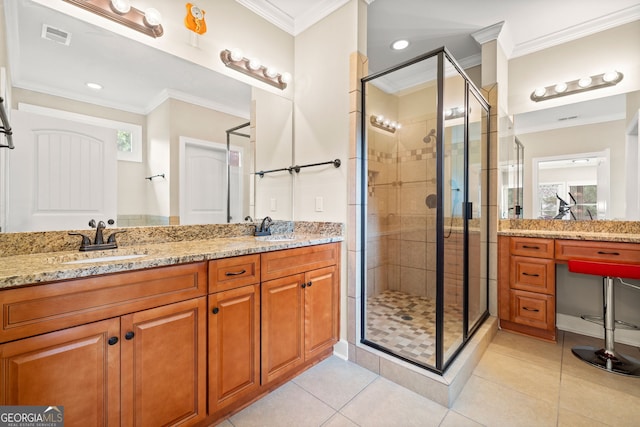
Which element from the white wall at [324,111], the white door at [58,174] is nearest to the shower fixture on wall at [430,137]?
the white wall at [324,111]

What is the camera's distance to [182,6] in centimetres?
174

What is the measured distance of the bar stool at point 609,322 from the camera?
1.79 m

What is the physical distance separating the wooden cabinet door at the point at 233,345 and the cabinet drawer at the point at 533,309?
2.29 metres

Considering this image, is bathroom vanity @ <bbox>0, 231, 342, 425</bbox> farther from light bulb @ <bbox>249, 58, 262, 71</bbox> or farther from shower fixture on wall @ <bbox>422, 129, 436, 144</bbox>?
light bulb @ <bbox>249, 58, 262, 71</bbox>

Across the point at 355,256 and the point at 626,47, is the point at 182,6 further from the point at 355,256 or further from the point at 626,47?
the point at 626,47

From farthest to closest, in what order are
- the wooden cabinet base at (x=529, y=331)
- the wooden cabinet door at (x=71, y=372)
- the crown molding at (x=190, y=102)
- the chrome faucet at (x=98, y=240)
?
1. the wooden cabinet base at (x=529, y=331)
2. the crown molding at (x=190, y=102)
3. the chrome faucet at (x=98, y=240)
4. the wooden cabinet door at (x=71, y=372)

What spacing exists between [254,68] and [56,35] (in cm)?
115

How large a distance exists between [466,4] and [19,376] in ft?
10.9

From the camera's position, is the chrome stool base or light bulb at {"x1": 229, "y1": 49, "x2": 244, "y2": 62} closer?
the chrome stool base

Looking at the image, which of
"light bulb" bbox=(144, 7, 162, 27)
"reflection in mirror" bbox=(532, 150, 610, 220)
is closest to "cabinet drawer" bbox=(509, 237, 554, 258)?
"reflection in mirror" bbox=(532, 150, 610, 220)

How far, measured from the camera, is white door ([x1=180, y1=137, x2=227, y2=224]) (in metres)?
1.80

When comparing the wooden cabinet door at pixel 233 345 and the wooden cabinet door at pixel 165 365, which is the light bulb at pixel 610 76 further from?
the wooden cabinet door at pixel 165 365

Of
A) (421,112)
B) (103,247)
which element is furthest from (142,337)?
(421,112)

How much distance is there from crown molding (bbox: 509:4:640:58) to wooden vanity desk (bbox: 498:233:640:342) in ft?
6.00
